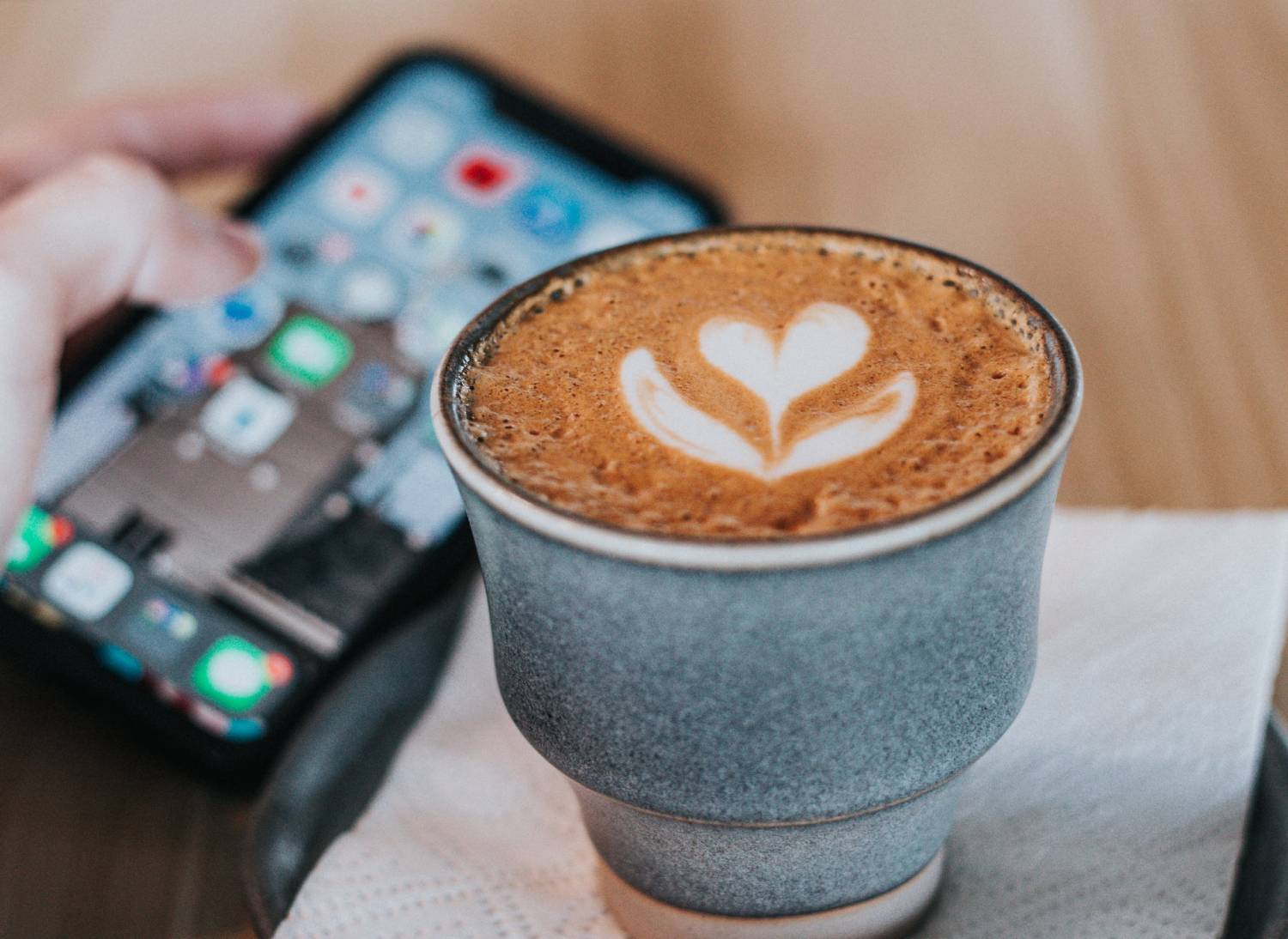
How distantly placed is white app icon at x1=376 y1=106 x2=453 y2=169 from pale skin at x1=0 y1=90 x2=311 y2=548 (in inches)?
2.1

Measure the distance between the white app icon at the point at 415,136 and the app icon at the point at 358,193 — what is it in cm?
1

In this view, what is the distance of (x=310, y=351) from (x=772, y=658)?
370mm

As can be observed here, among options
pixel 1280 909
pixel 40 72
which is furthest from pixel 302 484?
pixel 40 72

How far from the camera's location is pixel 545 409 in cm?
29

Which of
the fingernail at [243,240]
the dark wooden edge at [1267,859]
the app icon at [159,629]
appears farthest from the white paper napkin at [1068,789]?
the fingernail at [243,240]

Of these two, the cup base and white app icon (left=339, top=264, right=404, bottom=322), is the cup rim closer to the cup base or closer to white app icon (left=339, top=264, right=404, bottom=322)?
the cup base

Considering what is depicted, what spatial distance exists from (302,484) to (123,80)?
45 cm

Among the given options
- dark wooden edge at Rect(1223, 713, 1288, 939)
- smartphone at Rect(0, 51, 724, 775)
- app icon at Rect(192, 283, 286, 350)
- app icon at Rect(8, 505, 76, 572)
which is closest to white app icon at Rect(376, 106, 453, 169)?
smartphone at Rect(0, 51, 724, 775)

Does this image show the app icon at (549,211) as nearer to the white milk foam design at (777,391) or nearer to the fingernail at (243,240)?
the fingernail at (243,240)

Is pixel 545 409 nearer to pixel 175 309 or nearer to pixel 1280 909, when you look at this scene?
pixel 1280 909

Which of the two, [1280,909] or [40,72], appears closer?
[1280,909]

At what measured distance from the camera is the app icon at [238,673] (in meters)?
0.45

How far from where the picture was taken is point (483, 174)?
63 cm

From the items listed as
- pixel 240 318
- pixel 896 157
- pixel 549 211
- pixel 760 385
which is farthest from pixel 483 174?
pixel 760 385
